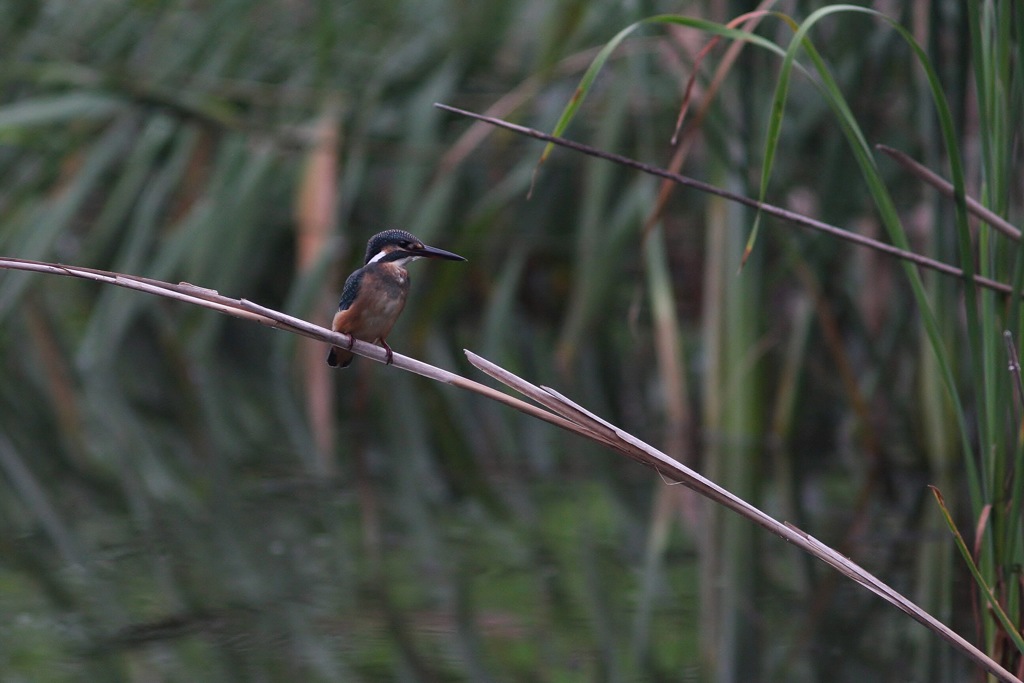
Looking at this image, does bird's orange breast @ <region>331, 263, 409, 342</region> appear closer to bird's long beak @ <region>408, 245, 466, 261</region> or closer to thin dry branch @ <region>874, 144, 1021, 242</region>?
bird's long beak @ <region>408, 245, 466, 261</region>

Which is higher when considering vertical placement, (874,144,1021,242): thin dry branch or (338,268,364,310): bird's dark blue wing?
(874,144,1021,242): thin dry branch

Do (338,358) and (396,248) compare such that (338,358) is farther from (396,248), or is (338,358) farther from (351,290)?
(396,248)

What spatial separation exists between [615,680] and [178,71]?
13.9 ft

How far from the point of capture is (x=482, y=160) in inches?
260

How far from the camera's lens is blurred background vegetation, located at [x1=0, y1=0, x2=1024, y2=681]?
10.8 feet

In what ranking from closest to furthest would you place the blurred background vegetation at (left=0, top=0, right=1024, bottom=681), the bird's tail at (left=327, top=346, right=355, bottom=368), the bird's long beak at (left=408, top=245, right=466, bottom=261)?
the bird's long beak at (left=408, top=245, right=466, bottom=261) < the bird's tail at (left=327, top=346, right=355, bottom=368) < the blurred background vegetation at (left=0, top=0, right=1024, bottom=681)

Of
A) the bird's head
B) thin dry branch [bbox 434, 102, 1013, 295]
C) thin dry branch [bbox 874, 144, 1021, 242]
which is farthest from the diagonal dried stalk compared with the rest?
the bird's head

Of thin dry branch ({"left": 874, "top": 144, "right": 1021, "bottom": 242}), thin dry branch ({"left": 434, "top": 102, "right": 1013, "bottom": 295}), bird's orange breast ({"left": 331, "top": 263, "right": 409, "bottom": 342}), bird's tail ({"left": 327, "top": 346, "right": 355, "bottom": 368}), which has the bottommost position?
bird's tail ({"left": 327, "top": 346, "right": 355, "bottom": 368})

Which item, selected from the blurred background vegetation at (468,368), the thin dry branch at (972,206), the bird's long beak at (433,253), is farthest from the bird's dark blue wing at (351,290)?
the thin dry branch at (972,206)

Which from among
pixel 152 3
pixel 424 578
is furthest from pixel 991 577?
pixel 152 3

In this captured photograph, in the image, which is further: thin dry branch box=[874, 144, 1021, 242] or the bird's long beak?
the bird's long beak

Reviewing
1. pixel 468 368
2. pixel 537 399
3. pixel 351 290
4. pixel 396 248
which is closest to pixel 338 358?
pixel 351 290

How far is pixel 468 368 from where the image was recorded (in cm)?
697

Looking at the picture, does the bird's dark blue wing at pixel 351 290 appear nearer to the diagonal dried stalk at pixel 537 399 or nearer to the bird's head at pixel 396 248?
the bird's head at pixel 396 248
